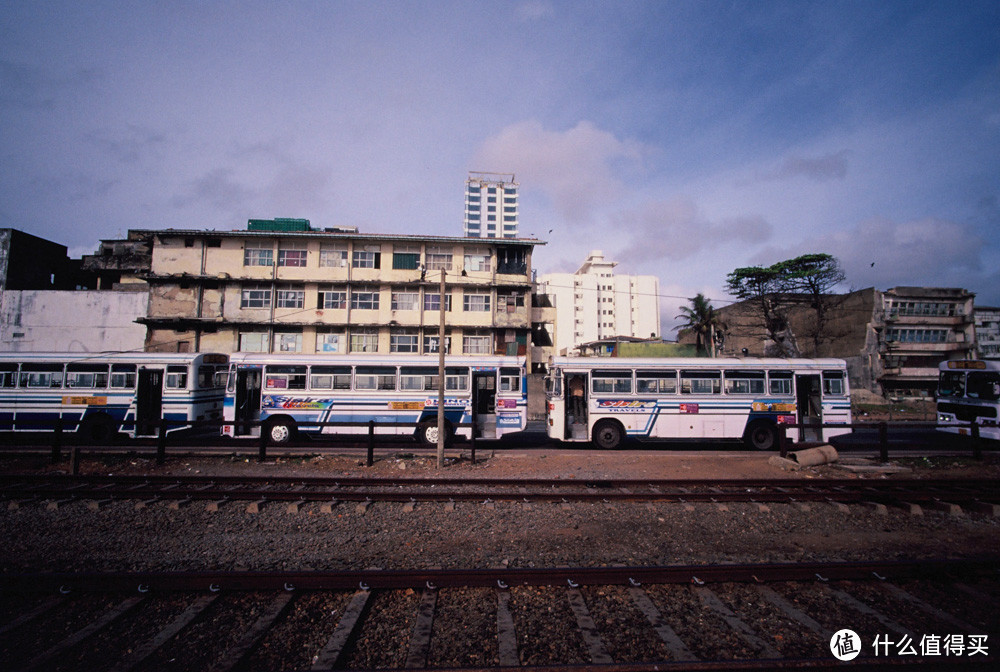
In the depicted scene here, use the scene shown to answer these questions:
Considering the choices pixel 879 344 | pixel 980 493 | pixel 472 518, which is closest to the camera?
pixel 472 518

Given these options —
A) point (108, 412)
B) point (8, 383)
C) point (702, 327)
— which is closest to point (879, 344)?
point (702, 327)

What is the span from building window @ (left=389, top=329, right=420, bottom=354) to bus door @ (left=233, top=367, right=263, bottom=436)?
1761 centimetres

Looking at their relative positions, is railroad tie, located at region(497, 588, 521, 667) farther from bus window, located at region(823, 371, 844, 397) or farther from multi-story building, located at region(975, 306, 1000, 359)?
multi-story building, located at region(975, 306, 1000, 359)

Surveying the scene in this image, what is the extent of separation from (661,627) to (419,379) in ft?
40.0

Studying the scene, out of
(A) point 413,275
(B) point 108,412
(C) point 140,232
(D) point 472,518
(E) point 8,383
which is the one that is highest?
(C) point 140,232

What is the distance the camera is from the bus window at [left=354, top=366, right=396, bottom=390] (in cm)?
1587

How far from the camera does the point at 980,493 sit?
9.66m

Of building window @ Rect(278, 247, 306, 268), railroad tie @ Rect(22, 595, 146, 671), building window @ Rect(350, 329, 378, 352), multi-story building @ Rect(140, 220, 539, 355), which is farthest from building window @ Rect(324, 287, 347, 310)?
railroad tie @ Rect(22, 595, 146, 671)

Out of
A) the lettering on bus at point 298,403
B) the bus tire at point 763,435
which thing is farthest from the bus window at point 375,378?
the bus tire at point 763,435

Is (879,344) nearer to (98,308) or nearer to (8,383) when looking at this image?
(8,383)

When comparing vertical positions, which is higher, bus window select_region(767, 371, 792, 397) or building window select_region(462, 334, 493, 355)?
building window select_region(462, 334, 493, 355)

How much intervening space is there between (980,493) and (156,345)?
145ft

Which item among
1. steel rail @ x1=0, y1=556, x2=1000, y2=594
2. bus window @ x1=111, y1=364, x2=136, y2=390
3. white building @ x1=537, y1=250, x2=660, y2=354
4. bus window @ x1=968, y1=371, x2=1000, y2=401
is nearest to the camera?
steel rail @ x1=0, y1=556, x2=1000, y2=594

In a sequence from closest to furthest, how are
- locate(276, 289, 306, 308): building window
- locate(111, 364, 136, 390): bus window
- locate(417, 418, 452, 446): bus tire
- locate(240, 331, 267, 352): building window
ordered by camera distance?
locate(417, 418, 452, 446): bus tire
locate(111, 364, 136, 390): bus window
locate(240, 331, 267, 352): building window
locate(276, 289, 306, 308): building window
